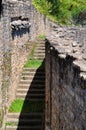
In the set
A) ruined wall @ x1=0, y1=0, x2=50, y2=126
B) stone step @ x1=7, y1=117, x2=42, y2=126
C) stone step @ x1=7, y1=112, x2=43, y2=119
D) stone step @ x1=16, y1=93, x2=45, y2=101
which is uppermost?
ruined wall @ x1=0, y1=0, x2=50, y2=126

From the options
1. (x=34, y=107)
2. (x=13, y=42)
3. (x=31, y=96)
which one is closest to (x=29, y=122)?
(x=34, y=107)

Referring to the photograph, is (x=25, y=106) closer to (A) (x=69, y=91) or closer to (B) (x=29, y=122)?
(B) (x=29, y=122)

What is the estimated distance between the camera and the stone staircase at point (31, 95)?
694 inches

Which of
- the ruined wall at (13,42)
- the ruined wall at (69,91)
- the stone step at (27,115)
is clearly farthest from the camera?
the stone step at (27,115)

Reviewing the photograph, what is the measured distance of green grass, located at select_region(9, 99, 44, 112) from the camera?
18438 millimetres

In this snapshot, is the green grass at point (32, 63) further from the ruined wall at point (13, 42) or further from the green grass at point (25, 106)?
the green grass at point (25, 106)

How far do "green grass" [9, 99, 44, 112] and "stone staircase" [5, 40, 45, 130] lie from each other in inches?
3.0

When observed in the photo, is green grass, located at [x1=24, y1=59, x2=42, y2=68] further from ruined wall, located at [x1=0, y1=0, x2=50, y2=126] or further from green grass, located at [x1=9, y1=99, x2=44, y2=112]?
green grass, located at [x1=9, y1=99, x2=44, y2=112]

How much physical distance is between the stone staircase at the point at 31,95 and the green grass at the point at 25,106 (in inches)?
3.0

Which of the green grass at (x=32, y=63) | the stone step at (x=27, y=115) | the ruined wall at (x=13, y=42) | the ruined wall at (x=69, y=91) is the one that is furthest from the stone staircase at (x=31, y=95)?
the ruined wall at (x=69, y=91)

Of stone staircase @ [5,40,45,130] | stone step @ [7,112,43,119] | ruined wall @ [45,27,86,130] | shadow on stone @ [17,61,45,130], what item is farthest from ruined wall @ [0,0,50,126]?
ruined wall @ [45,27,86,130]

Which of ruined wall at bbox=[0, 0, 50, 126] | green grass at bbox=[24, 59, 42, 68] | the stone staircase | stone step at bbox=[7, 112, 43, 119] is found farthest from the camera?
green grass at bbox=[24, 59, 42, 68]

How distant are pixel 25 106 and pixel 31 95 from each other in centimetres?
85

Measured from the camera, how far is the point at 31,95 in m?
19.6
